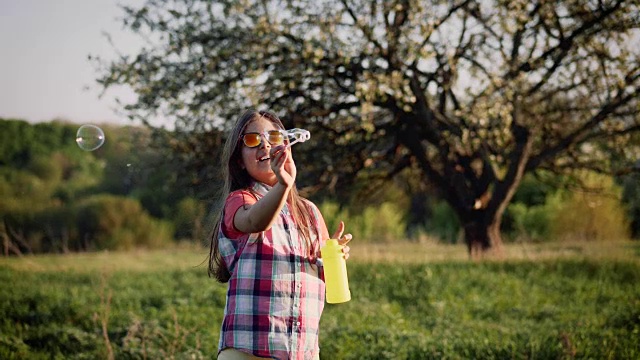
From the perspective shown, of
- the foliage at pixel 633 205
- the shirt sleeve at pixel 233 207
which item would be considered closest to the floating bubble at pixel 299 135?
the shirt sleeve at pixel 233 207

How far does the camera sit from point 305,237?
2.78 m

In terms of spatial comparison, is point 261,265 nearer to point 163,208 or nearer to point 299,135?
point 299,135

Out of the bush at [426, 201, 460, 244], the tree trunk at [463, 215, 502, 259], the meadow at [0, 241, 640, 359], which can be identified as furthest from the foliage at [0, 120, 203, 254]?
the meadow at [0, 241, 640, 359]

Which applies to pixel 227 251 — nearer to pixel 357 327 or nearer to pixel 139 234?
pixel 357 327

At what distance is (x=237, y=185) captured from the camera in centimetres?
279

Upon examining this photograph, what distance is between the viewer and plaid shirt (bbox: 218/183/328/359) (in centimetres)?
261

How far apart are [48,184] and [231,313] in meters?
28.1

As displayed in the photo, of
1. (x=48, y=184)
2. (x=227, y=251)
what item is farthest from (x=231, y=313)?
(x=48, y=184)

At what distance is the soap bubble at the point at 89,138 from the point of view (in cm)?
536

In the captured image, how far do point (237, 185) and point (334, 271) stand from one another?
47 centimetres

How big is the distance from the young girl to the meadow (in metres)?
2.42

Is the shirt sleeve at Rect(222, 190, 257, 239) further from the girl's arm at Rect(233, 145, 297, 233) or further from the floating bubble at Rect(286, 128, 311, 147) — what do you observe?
the floating bubble at Rect(286, 128, 311, 147)

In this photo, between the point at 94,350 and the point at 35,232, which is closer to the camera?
the point at 94,350

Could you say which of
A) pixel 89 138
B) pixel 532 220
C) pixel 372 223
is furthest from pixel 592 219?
pixel 89 138
